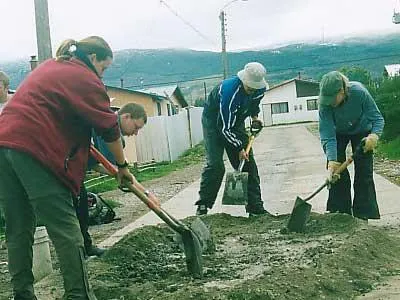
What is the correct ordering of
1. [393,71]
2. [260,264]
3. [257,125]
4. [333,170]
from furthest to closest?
[393,71] → [257,125] → [333,170] → [260,264]

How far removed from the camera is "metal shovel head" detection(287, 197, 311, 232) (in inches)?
300

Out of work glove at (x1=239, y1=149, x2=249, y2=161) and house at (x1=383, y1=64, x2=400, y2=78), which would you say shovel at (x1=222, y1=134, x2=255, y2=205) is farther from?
house at (x1=383, y1=64, x2=400, y2=78)

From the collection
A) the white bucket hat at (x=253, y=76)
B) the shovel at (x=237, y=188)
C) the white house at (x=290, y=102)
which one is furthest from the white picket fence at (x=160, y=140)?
the white house at (x=290, y=102)

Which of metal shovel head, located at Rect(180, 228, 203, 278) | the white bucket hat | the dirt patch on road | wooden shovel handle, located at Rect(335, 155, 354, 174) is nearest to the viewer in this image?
metal shovel head, located at Rect(180, 228, 203, 278)

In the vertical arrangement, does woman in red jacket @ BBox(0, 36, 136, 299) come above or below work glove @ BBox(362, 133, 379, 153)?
above

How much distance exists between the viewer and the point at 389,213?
8734 millimetres

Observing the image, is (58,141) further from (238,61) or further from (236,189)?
(238,61)

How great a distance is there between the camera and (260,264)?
629cm

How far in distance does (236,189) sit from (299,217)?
1319 mm

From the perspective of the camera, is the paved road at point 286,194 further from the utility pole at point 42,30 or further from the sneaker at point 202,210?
the utility pole at point 42,30

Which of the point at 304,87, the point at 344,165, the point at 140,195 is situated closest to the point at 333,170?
the point at 344,165

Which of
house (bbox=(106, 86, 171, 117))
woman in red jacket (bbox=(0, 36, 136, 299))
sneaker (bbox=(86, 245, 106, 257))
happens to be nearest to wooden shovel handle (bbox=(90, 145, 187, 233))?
woman in red jacket (bbox=(0, 36, 136, 299))

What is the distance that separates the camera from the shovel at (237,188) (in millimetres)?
8812

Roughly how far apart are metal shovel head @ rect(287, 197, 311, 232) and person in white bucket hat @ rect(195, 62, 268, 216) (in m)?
1.34
